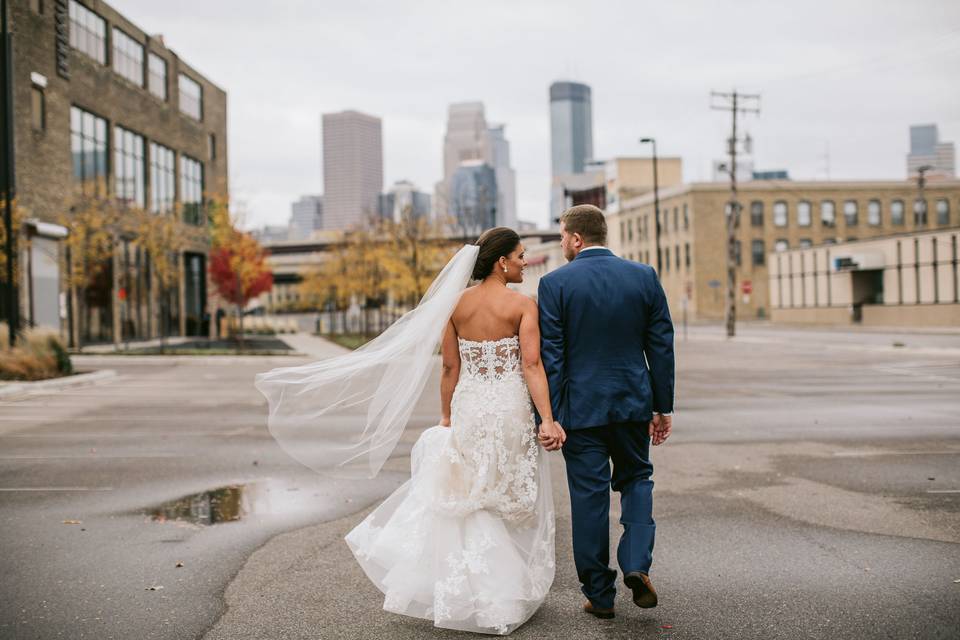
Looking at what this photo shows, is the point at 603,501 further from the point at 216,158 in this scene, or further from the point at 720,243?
A: the point at 720,243

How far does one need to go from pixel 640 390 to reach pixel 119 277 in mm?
40790

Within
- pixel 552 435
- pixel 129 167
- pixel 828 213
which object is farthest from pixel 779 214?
pixel 552 435

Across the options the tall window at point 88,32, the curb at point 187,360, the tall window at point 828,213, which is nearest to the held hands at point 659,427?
the curb at point 187,360

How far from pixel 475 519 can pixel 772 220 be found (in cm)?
7551

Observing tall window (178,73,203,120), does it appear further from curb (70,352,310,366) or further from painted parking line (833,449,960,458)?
painted parking line (833,449,960,458)

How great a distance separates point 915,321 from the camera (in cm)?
4994

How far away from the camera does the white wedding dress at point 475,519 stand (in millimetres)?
4742

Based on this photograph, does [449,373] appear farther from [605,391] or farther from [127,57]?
[127,57]

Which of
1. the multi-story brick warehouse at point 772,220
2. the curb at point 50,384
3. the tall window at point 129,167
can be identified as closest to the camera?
the curb at point 50,384

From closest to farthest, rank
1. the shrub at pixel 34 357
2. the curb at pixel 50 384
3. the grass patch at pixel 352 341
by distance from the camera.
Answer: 1. the curb at pixel 50 384
2. the shrub at pixel 34 357
3. the grass patch at pixel 352 341

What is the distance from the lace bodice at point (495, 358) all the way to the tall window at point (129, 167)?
4054cm

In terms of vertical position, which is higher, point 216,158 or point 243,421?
point 216,158

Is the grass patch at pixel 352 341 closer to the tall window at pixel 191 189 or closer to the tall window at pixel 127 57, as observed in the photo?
the tall window at pixel 191 189

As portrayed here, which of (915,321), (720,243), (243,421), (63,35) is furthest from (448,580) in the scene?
(720,243)
